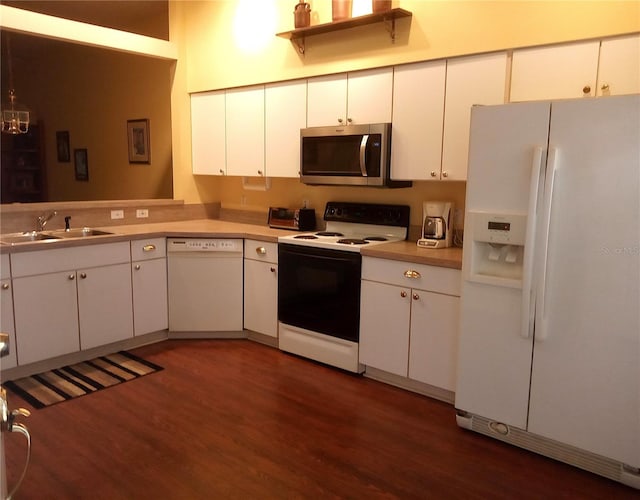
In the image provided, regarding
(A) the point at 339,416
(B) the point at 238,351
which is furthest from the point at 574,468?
(B) the point at 238,351

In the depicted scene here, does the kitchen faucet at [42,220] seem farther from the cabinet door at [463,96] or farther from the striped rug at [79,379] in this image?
the cabinet door at [463,96]

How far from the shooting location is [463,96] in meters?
3.01

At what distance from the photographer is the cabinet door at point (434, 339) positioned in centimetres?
289

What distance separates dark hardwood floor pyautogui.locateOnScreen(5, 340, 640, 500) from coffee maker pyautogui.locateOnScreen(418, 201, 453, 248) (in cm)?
98

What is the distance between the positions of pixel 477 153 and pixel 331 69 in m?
1.63

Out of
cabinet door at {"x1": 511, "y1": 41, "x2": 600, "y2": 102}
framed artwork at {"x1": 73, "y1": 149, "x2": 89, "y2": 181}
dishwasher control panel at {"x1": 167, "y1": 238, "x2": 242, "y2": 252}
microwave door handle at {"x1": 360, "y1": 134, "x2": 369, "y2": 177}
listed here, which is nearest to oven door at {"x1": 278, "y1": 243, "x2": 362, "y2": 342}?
dishwasher control panel at {"x1": 167, "y1": 238, "x2": 242, "y2": 252}

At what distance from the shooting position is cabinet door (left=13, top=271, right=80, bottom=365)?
125 inches

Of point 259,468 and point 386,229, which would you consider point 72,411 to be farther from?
point 386,229

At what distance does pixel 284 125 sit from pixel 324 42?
0.68 meters

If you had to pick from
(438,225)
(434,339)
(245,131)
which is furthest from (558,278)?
(245,131)

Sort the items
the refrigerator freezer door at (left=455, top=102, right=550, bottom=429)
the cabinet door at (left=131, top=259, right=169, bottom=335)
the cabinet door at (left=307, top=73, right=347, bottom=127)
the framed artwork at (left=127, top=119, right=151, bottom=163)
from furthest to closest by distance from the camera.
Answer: the framed artwork at (left=127, top=119, right=151, bottom=163) < the cabinet door at (left=131, top=259, right=169, bottom=335) < the cabinet door at (left=307, top=73, right=347, bottom=127) < the refrigerator freezer door at (left=455, top=102, right=550, bottom=429)

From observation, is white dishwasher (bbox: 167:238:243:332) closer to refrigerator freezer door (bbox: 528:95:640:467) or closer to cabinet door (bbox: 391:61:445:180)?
cabinet door (bbox: 391:61:445:180)

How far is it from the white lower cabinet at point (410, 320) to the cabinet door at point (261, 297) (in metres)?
0.82

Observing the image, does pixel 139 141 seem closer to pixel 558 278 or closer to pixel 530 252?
pixel 530 252
